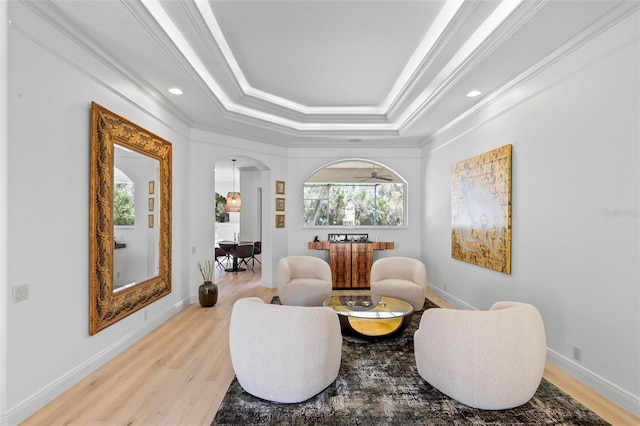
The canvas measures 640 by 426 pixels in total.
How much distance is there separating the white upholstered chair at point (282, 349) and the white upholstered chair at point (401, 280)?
2.43m

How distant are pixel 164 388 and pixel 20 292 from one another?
129 cm

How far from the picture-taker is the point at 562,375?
9.62 feet

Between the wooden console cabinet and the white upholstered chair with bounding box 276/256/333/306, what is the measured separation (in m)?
1.41

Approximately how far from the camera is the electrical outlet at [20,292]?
7.37 feet

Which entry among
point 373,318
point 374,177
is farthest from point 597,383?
point 374,177

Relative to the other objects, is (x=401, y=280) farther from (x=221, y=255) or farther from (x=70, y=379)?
(x=221, y=255)

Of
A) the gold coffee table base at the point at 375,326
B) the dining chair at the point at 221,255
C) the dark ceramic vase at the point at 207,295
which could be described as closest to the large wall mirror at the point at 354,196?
the dark ceramic vase at the point at 207,295

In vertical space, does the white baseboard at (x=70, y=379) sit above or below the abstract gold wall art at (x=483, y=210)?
below

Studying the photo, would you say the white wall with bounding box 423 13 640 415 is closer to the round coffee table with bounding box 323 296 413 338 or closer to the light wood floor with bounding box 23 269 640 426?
the light wood floor with bounding box 23 269 640 426

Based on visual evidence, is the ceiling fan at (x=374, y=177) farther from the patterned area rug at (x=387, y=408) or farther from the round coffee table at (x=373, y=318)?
the patterned area rug at (x=387, y=408)

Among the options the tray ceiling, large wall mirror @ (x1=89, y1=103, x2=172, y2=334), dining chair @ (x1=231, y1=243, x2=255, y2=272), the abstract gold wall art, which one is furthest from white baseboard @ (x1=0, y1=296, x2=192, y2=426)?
the abstract gold wall art

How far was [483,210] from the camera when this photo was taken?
429 centimetres

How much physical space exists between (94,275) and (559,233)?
14.3ft

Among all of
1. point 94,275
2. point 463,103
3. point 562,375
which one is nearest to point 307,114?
point 463,103
